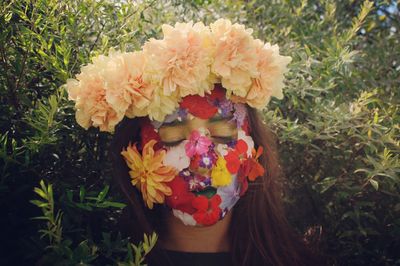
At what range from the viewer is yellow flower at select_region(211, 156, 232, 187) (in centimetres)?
277

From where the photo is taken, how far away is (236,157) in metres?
2.82

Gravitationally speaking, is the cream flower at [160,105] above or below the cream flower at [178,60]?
below

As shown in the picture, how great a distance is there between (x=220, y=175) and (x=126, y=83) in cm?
53

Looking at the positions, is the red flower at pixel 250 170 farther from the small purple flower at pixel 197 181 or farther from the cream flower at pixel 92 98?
the cream flower at pixel 92 98

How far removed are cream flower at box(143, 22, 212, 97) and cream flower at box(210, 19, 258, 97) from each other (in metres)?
0.06

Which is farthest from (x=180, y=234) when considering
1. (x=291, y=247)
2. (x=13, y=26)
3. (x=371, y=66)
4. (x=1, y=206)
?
(x=371, y=66)

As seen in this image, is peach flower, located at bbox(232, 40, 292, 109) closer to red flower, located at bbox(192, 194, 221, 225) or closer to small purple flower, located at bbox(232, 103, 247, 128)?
small purple flower, located at bbox(232, 103, 247, 128)

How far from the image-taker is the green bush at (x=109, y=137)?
2.65 m

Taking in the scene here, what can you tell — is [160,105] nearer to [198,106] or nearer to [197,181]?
[198,106]

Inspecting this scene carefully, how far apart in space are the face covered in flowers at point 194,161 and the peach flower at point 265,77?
12 centimetres

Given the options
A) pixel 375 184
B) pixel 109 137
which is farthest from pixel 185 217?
pixel 375 184

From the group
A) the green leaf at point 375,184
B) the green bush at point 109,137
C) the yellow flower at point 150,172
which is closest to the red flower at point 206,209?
the yellow flower at point 150,172

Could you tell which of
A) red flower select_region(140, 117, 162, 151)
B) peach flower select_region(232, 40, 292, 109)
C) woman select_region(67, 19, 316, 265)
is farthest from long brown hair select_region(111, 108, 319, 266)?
peach flower select_region(232, 40, 292, 109)

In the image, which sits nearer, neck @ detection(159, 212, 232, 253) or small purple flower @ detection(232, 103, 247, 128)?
small purple flower @ detection(232, 103, 247, 128)
